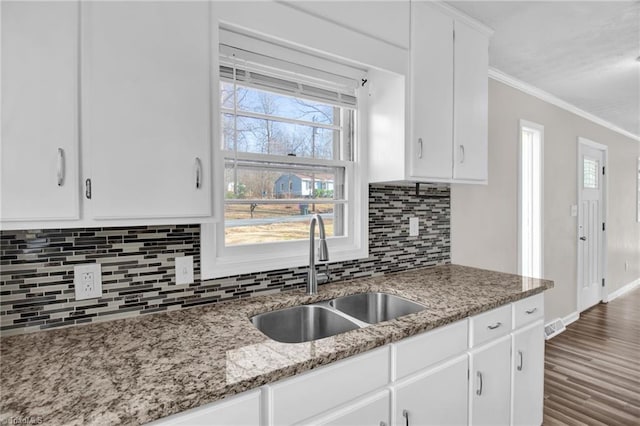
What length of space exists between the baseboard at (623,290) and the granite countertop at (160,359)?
4.90m

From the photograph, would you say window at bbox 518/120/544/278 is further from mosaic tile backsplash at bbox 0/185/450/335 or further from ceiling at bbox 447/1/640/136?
mosaic tile backsplash at bbox 0/185/450/335

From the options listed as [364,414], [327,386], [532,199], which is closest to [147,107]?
[327,386]

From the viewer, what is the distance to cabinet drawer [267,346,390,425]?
3.28 feet

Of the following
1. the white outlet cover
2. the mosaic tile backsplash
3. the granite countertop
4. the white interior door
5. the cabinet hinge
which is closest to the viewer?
the granite countertop

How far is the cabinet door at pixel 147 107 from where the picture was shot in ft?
3.58

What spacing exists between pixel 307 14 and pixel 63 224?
1.25 metres

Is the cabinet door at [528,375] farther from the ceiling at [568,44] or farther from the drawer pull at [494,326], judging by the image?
the ceiling at [568,44]

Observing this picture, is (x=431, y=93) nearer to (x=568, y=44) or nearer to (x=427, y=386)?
(x=568, y=44)

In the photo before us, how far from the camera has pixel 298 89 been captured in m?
1.83

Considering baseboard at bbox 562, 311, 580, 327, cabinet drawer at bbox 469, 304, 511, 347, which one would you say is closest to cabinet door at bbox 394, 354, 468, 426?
cabinet drawer at bbox 469, 304, 511, 347

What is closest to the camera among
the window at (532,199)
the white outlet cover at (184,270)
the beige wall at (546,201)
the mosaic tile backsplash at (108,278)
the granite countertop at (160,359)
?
the granite countertop at (160,359)

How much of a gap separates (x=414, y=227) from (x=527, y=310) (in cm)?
80

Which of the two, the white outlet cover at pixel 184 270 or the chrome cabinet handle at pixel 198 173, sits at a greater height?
the chrome cabinet handle at pixel 198 173

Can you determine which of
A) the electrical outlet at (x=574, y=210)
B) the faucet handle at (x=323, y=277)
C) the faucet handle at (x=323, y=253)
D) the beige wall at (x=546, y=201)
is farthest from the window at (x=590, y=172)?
the faucet handle at (x=323, y=253)
